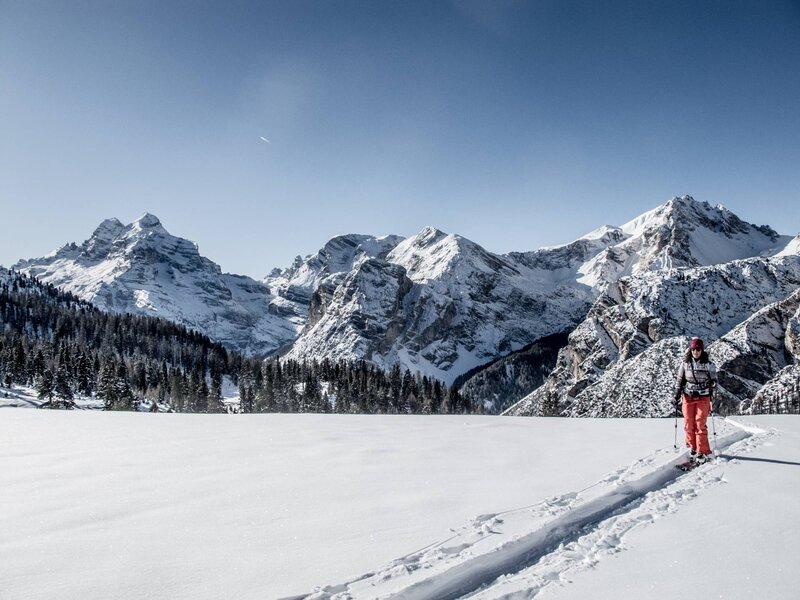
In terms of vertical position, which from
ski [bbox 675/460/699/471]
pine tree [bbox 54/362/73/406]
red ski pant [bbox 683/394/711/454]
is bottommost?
pine tree [bbox 54/362/73/406]

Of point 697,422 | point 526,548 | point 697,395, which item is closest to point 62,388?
point 697,395

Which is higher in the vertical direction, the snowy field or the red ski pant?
the red ski pant

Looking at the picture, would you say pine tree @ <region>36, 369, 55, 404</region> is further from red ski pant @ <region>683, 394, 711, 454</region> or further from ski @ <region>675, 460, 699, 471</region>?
ski @ <region>675, 460, 699, 471</region>

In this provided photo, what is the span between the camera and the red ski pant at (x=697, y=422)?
41.0 ft

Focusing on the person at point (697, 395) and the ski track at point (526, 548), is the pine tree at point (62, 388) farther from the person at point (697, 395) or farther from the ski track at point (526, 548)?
the ski track at point (526, 548)

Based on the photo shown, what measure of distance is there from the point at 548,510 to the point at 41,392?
338ft

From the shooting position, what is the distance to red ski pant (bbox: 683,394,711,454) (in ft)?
41.0

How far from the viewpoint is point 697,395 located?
531 inches

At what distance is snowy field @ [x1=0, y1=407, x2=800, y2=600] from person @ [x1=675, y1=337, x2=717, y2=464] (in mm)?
652

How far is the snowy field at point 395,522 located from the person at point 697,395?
2.14 ft

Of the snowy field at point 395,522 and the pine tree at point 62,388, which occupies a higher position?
the snowy field at point 395,522

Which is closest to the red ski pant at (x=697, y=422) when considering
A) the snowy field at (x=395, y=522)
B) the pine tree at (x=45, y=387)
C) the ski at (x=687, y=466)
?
the snowy field at (x=395, y=522)

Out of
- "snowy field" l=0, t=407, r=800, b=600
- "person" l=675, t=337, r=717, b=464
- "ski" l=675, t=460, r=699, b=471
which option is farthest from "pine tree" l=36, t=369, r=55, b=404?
Result: "ski" l=675, t=460, r=699, b=471

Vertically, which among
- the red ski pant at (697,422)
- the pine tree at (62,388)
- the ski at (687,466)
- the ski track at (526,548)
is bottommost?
the pine tree at (62,388)
